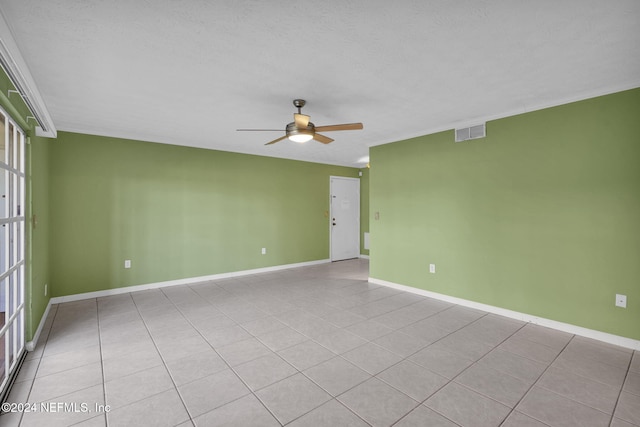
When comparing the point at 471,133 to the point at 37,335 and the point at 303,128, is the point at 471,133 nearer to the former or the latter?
the point at 303,128

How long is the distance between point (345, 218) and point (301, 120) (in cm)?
464

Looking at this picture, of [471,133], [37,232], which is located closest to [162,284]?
[37,232]

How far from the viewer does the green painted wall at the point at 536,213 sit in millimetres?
2814

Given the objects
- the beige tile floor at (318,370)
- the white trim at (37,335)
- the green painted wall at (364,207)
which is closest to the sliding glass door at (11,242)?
the white trim at (37,335)

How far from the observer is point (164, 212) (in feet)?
16.0

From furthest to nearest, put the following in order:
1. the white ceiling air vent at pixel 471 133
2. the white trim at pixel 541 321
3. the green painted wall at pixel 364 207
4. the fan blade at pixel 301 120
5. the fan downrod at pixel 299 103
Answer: the green painted wall at pixel 364 207, the white ceiling air vent at pixel 471 133, the fan downrod at pixel 299 103, the fan blade at pixel 301 120, the white trim at pixel 541 321

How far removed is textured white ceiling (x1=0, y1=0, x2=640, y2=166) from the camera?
1.73 metres

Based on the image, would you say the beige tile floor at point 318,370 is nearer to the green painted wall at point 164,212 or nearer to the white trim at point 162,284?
the white trim at point 162,284

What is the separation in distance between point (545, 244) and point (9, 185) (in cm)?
515

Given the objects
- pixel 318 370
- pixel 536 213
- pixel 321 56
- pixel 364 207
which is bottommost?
pixel 318 370

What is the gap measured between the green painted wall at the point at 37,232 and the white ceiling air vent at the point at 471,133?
188 inches

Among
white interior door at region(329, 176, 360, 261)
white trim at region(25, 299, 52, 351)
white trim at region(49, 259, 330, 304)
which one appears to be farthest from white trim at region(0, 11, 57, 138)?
white interior door at region(329, 176, 360, 261)

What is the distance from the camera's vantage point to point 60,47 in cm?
207

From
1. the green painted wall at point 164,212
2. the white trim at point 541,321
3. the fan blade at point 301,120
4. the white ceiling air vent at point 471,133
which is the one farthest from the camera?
the green painted wall at point 164,212
